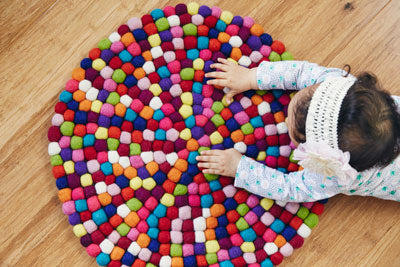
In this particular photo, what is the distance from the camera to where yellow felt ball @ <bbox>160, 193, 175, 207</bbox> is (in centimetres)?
76

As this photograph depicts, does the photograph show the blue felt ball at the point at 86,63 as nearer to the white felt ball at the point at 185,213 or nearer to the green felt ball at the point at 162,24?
the green felt ball at the point at 162,24

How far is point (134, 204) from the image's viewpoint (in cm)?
76

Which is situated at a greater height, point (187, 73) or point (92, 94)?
point (187, 73)

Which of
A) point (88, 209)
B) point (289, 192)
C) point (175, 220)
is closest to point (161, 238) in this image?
point (175, 220)

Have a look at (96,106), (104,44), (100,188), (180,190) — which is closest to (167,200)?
(180,190)

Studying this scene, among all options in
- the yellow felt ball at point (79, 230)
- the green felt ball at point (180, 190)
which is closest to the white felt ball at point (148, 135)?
the green felt ball at point (180, 190)

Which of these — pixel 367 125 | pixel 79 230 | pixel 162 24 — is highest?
pixel 367 125

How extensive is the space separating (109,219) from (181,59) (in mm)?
346

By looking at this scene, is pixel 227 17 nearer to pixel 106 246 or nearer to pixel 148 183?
pixel 148 183

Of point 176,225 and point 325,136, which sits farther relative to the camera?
point 176,225

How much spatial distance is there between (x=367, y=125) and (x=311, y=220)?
25 centimetres

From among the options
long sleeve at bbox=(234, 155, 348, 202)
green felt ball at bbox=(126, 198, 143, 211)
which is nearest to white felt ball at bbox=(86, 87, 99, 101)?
green felt ball at bbox=(126, 198, 143, 211)

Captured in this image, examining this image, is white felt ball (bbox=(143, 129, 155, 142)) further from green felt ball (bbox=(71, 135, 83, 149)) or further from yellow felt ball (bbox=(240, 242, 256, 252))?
yellow felt ball (bbox=(240, 242, 256, 252))

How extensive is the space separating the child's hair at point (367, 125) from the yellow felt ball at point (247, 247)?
0.25 metres
